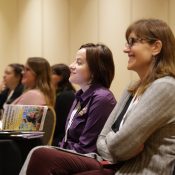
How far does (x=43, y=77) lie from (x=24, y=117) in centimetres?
124

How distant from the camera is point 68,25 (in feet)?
17.8

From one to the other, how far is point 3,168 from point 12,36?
143 inches

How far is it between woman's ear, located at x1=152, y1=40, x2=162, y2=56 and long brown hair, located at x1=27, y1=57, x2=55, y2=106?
210cm

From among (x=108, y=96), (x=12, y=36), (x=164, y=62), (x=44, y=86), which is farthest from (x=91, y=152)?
(x=12, y=36)

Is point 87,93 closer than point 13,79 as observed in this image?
Yes

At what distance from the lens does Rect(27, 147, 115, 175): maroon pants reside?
1.96 meters

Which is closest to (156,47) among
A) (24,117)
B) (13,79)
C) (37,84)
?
(24,117)

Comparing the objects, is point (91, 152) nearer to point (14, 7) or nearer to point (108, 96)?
point (108, 96)

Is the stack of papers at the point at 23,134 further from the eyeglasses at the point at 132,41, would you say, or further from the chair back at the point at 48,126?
the eyeglasses at the point at 132,41

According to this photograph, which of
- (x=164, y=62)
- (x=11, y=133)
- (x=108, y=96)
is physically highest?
(x=164, y=62)

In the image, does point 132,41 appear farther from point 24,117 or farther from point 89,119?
point 24,117

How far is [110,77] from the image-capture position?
2609 mm

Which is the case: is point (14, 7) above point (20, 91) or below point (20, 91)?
above

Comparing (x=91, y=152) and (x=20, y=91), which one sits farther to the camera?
(x=20, y=91)
